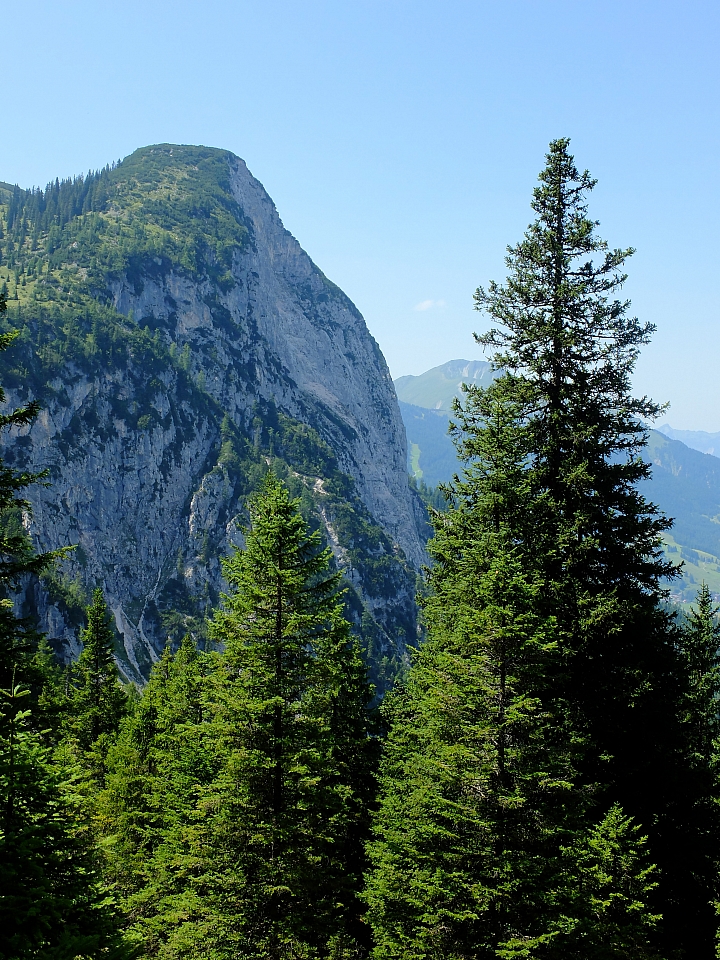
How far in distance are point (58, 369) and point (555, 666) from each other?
185421 millimetres

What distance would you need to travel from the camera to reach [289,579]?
621 inches

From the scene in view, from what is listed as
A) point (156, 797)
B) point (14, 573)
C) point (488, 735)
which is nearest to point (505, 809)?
point (488, 735)

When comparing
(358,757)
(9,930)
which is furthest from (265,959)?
(358,757)

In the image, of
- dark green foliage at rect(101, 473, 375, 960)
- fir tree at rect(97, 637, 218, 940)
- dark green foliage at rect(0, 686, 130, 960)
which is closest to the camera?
dark green foliage at rect(0, 686, 130, 960)

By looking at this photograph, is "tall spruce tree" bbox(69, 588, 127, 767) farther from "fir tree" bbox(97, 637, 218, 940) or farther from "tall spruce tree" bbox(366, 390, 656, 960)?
"tall spruce tree" bbox(366, 390, 656, 960)

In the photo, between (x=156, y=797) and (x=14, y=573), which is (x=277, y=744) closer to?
(x=14, y=573)

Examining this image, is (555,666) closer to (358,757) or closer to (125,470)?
(358,757)

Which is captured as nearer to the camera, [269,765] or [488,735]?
[488,735]

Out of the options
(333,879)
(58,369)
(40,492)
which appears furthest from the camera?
(58,369)

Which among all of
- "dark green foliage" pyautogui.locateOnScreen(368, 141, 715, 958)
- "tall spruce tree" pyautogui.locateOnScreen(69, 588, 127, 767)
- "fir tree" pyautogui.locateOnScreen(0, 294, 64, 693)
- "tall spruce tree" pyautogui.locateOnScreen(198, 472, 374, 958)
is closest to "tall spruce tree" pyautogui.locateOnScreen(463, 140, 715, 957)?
"dark green foliage" pyautogui.locateOnScreen(368, 141, 715, 958)

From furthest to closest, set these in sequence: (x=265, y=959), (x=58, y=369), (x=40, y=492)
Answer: (x=58, y=369)
(x=40, y=492)
(x=265, y=959)

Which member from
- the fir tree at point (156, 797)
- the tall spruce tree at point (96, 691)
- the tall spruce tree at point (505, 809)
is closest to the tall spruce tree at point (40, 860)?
the fir tree at point (156, 797)

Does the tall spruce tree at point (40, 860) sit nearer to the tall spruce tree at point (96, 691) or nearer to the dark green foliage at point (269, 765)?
the dark green foliage at point (269, 765)

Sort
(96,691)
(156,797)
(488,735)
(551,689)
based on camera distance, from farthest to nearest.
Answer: (96,691) < (156,797) < (551,689) < (488,735)
